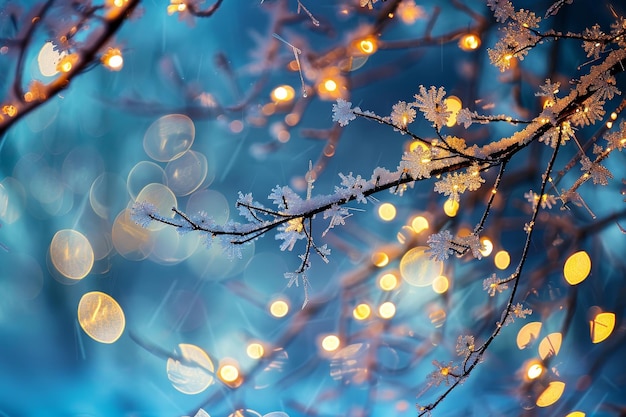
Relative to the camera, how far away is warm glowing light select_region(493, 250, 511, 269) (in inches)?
74.9

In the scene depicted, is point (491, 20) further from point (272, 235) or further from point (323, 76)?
point (272, 235)

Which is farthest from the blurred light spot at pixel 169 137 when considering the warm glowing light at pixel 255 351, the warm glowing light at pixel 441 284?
the warm glowing light at pixel 441 284

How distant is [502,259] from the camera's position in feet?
6.26

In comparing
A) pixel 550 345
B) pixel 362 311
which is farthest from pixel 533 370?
pixel 362 311

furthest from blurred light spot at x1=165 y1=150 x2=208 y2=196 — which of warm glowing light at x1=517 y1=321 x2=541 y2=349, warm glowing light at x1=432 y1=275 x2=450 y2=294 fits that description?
warm glowing light at x1=517 y1=321 x2=541 y2=349

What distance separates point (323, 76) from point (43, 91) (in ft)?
3.27

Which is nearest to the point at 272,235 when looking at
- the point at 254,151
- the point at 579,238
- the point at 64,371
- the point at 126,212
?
the point at 254,151

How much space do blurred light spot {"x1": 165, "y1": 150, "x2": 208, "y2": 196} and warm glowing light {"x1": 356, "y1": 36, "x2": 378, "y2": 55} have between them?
2.42 feet

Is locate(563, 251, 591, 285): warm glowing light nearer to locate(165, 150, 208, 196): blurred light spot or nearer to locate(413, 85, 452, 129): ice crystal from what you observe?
locate(413, 85, 452, 129): ice crystal

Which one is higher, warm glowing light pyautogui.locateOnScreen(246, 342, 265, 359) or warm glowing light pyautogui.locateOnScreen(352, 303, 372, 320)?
warm glowing light pyautogui.locateOnScreen(352, 303, 372, 320)

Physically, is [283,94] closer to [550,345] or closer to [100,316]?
[100,316]

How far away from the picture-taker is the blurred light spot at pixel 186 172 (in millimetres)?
1645

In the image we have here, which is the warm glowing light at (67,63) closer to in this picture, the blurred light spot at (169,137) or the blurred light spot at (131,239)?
the blurred light spot at (169,137)

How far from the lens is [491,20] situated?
1665mm
